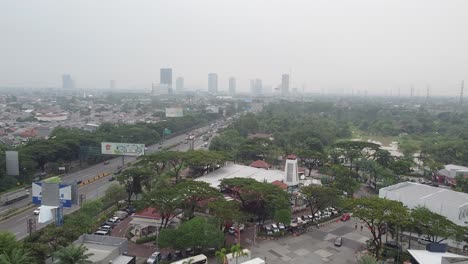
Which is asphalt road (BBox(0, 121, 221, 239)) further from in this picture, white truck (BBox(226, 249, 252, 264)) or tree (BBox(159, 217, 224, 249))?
white truck (BBox(226, 249, 252, 264))

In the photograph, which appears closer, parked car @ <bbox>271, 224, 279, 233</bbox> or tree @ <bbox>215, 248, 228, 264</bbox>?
tree @ <bbox>215, 248, 228, 264</bbox>

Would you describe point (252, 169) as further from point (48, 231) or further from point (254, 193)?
point (48, 231)

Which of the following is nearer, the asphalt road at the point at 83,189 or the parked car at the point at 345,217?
the asphalt road at the point at 83,189

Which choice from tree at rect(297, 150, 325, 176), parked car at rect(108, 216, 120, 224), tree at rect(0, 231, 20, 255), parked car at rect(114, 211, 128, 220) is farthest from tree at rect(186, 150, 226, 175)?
tree at rect(0, 231, 20, 255)

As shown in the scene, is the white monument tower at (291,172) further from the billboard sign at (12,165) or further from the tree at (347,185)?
the billboard sign at (12,165)

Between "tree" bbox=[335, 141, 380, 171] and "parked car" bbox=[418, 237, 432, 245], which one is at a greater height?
"tree" bbox=[335, 141, 380, 171]

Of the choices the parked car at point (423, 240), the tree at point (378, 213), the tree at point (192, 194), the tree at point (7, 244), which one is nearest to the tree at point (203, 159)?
the tree at point (192, 194)

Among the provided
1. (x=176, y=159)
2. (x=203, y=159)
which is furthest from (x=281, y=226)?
(x=176, y=159)
